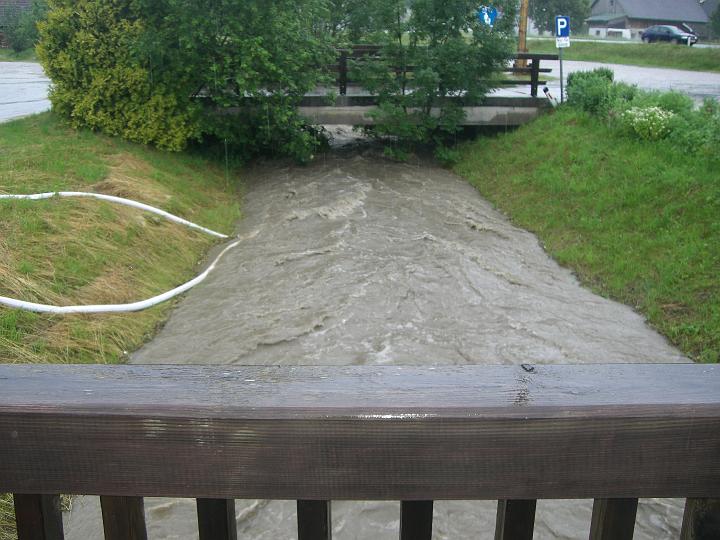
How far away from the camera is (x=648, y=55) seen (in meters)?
40.0

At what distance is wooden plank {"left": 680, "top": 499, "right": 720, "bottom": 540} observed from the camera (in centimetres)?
151

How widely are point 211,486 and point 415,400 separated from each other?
16.9 inches

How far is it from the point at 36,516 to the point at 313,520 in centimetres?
57

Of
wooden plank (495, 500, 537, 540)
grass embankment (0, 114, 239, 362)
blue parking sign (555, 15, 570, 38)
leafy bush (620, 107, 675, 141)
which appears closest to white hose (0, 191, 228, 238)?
grass embankment (0, 114, 239, 362)

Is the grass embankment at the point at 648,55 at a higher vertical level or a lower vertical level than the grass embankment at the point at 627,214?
higher

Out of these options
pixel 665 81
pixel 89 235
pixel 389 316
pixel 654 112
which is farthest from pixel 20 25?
pixel 389 316

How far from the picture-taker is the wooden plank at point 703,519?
1507 millimetres

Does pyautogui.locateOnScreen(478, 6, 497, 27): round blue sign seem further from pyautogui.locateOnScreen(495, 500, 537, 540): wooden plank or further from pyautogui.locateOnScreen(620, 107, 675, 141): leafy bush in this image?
pyautogui.locateOnScreen(495, 500, 537, 540): wooden plank

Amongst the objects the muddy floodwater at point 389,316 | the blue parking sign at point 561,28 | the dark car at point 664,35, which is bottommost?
the muddy floodwater at point 389,316

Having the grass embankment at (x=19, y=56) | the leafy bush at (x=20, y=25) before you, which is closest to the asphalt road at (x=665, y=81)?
the leafy bush at (x=20, y=25)

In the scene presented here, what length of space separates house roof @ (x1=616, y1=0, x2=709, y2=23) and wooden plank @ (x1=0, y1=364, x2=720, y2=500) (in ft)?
279

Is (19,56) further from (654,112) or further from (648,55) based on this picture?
(654,112)

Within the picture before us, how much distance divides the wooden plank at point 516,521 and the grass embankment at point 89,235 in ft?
19.9

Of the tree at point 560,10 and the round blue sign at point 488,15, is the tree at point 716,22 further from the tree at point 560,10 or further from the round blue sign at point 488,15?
the round blue sign at point 488,15
